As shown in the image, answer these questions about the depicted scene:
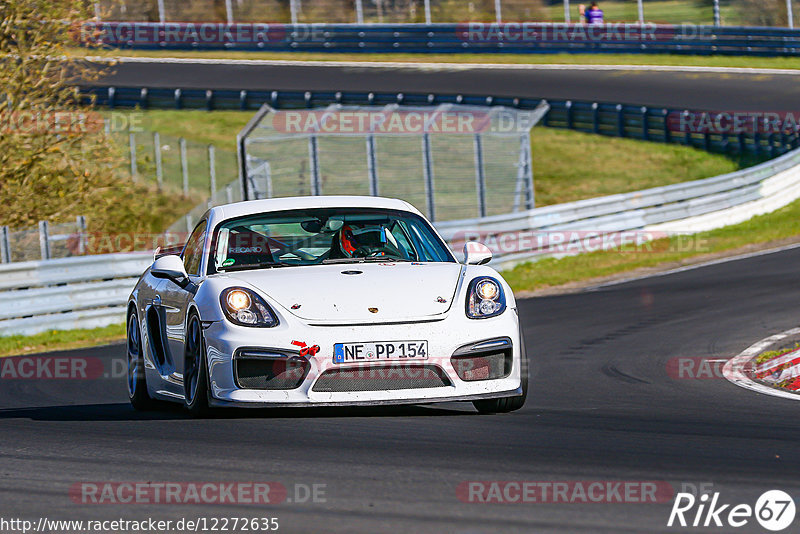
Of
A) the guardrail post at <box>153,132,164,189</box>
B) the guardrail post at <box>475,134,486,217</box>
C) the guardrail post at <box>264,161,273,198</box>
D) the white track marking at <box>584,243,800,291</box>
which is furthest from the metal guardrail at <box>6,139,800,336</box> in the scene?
the guardrail post at <box>153,132,164,189</box>

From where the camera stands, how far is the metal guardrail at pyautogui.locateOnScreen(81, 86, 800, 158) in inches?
1246

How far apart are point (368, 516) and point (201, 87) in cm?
3715

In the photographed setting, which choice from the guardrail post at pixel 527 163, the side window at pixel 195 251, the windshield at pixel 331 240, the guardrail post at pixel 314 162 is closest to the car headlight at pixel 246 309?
the windshield at pixel 331 240

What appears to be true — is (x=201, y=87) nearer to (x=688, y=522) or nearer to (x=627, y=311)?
(x=627, y=311)

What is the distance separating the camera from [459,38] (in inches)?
1810

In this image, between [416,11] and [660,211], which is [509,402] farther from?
[416,11]

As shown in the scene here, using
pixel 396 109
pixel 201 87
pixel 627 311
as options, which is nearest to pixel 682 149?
pixel 396 109

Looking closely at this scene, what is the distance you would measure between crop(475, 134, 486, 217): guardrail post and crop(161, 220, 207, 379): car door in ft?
44.9

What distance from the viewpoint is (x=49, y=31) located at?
19766mm

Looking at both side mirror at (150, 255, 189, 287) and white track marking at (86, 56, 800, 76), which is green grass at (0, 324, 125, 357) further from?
white track marking at (86, 56, 800, 76)

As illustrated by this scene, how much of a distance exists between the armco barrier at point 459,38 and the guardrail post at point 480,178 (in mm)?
21339

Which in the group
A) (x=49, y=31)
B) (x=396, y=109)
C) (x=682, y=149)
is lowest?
(x=682, y=149)

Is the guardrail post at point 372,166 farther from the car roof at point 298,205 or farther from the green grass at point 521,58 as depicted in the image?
the green grass at point 521,58

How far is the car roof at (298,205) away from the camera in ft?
27.8
